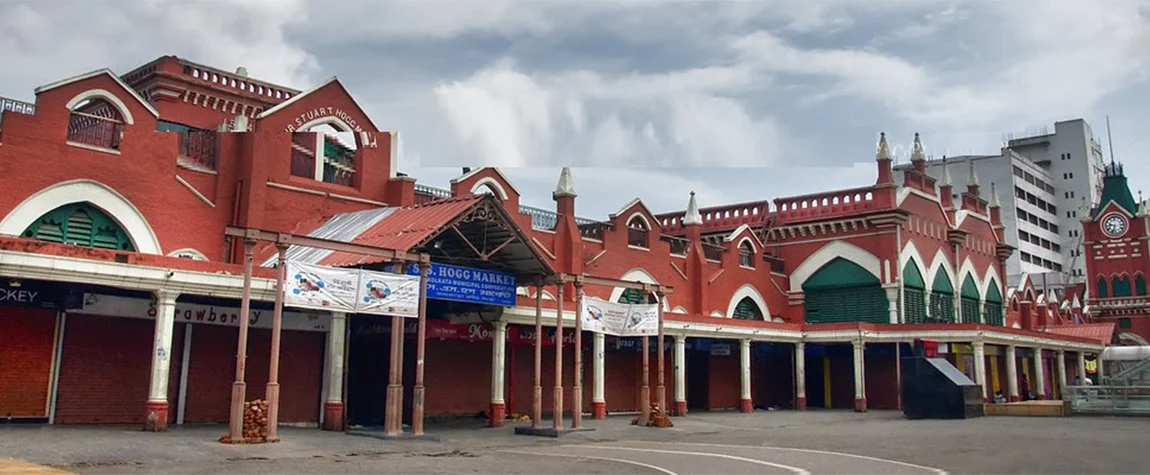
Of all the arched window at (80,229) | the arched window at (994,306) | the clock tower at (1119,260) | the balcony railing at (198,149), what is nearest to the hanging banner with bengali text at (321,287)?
the arched window at (80,229)

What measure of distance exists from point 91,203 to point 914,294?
31.3 m

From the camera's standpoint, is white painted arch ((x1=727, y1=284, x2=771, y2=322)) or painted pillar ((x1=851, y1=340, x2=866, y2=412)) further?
white painted arch ((x1=727, y1=284, x2=771, y2=322))

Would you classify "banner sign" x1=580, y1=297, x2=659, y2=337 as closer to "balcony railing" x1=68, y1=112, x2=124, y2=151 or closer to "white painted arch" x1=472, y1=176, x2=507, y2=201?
"white painted arch" x1=472, y1=176, x2=507, y2=201

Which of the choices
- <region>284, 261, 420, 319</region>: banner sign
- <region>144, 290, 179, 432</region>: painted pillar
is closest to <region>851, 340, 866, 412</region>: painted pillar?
<region>284, 261, 420, 319</region>: banner sign

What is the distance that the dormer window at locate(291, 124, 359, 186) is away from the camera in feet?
83.4

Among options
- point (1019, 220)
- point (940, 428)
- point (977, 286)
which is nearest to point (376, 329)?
point (940, 428)

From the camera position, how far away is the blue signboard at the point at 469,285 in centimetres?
2067

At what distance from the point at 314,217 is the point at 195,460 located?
11.9 m

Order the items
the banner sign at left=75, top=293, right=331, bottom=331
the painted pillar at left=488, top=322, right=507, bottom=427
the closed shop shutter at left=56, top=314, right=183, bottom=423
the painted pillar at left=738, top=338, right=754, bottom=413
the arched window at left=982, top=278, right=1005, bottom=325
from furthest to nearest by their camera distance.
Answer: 1. the arched window at left=982, top=278, right=1005, bottom=325
2. the painted pillar at left=738, top=338, right=754, bottom=413
3. the painted pillar at left=488, top=322, right=507, bottom=427
4. the banner sign at left=75, top=293, right=331, bottom=331
5. the closed shop shutter at left=56, top=314, right=183, bottom=423

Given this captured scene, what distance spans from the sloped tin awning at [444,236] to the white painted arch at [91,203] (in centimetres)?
281

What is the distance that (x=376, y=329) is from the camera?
2459 cm

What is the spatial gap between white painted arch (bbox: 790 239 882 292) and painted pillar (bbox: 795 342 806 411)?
479cm

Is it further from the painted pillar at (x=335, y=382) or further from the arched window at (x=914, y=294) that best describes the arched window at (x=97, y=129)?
the arched window at (x=914, y=294)

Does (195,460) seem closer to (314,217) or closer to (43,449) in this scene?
(43,449)
